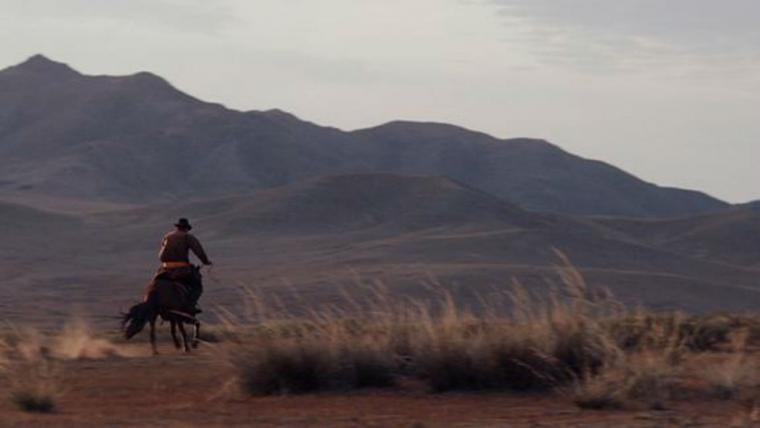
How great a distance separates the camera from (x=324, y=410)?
659 inches

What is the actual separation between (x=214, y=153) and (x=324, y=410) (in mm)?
142347

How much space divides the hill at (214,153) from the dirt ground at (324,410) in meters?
116

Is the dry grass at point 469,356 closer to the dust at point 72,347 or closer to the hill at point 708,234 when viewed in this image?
the dust at point 72,347

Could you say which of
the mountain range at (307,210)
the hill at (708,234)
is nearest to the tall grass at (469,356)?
the mountain range at (307,210)

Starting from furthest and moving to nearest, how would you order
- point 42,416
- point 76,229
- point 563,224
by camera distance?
point 563,224
point 76,229
point 42,416

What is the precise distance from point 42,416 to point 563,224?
300 ft

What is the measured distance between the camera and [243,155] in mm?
159375

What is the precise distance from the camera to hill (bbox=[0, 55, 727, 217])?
147125 millimetres

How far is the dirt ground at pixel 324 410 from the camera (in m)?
15.6

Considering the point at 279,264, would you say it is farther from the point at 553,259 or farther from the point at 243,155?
the point at 243,155

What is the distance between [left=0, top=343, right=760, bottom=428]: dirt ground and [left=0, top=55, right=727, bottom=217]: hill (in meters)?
116

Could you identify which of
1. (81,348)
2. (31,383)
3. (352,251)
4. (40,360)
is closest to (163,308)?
(81,348)

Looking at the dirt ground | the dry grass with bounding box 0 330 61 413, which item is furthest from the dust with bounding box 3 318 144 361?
the dirt ground

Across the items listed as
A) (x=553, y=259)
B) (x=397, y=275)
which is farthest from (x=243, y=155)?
(x=397, y=275)
